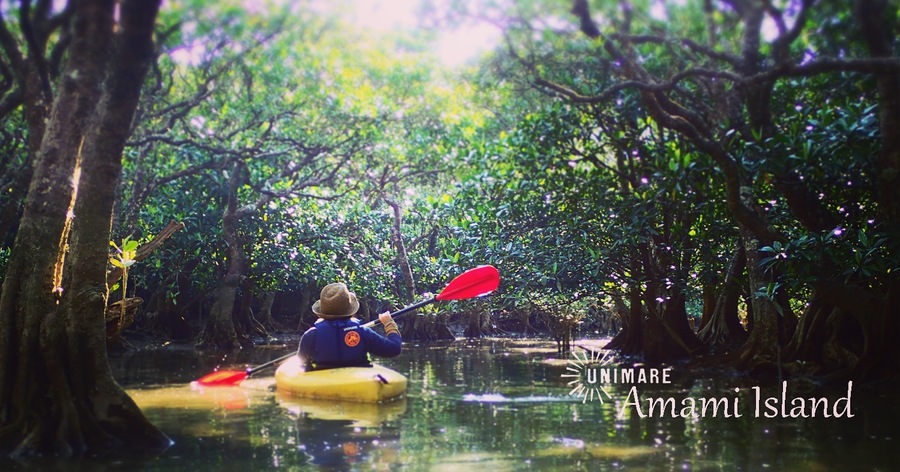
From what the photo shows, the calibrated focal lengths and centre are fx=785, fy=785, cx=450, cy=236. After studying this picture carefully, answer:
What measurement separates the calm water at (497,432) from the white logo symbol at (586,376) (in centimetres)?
16

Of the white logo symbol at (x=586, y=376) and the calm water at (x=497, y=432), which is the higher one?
the white logo symbol at (x=586, y=376)

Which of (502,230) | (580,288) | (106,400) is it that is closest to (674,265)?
(580,288)

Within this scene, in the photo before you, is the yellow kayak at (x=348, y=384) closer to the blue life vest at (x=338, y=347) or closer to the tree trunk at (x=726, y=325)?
the blue life vest at (x=338, y=347)

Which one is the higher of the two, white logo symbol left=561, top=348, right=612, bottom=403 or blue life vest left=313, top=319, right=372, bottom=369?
blue life vest left=313, top=319, right=372, bottom=369

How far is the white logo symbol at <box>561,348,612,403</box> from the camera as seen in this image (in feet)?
29.1

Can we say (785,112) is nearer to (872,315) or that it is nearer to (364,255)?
(872,315)

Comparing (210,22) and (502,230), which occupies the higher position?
(210,22)

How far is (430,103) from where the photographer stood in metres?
17.3

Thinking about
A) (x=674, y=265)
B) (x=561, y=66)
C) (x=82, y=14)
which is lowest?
(x=674, y=265)

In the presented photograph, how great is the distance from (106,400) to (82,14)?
250cm

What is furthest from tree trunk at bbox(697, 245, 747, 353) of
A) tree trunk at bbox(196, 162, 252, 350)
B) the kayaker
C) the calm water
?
tree trunk at bbox(196, 162, 252, 350)

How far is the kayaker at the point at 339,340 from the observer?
8.41 metres

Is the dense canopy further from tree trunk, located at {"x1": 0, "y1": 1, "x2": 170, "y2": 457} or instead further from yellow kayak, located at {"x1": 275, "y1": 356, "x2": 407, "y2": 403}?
yellow kayak, located at {"x1": 275, "y1": 356, "x2": 407, "y2": 403}

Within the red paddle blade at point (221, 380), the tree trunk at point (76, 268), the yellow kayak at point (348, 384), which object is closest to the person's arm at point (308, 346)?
the yellow kayak at point (348, 384)
